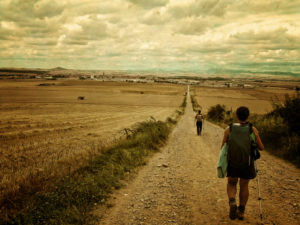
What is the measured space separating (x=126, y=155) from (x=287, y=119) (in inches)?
359

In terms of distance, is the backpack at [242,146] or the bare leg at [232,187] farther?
the bare leg at [232,187]

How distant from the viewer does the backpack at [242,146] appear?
4301 mm

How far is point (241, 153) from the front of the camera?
14.2 ft

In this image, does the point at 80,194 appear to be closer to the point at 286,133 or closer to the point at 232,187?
the point at 232,187

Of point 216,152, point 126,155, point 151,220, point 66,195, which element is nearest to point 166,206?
point 151,220

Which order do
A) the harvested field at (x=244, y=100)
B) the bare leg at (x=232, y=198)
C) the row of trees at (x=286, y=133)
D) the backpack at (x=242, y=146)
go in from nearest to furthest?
the backpack at (x=242, y=146)
the bare leg at (x=232, y=198)
the row of trees at (x=286, y=133)
the harvested field at (x=244, y=100)

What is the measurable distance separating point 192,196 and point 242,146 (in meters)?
2.16

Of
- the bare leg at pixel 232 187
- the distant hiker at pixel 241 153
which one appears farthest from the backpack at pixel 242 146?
the bare leg at pixel 232 187

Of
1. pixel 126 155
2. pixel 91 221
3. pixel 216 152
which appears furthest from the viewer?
pixel 216 152

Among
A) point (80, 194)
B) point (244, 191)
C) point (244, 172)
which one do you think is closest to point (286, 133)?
point (244, 191)

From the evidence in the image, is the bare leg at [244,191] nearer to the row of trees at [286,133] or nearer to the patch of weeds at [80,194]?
the patch of weeds at [80,194]

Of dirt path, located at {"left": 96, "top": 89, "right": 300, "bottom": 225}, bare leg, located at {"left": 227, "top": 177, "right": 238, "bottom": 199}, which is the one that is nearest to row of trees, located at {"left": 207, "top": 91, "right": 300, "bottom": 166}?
dirt path, located at {"left": 96, "top": 89, "right": 300, "bottom": 225}

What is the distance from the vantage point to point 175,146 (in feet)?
39.5

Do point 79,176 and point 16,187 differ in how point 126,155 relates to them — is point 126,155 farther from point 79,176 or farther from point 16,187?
point 16,187
